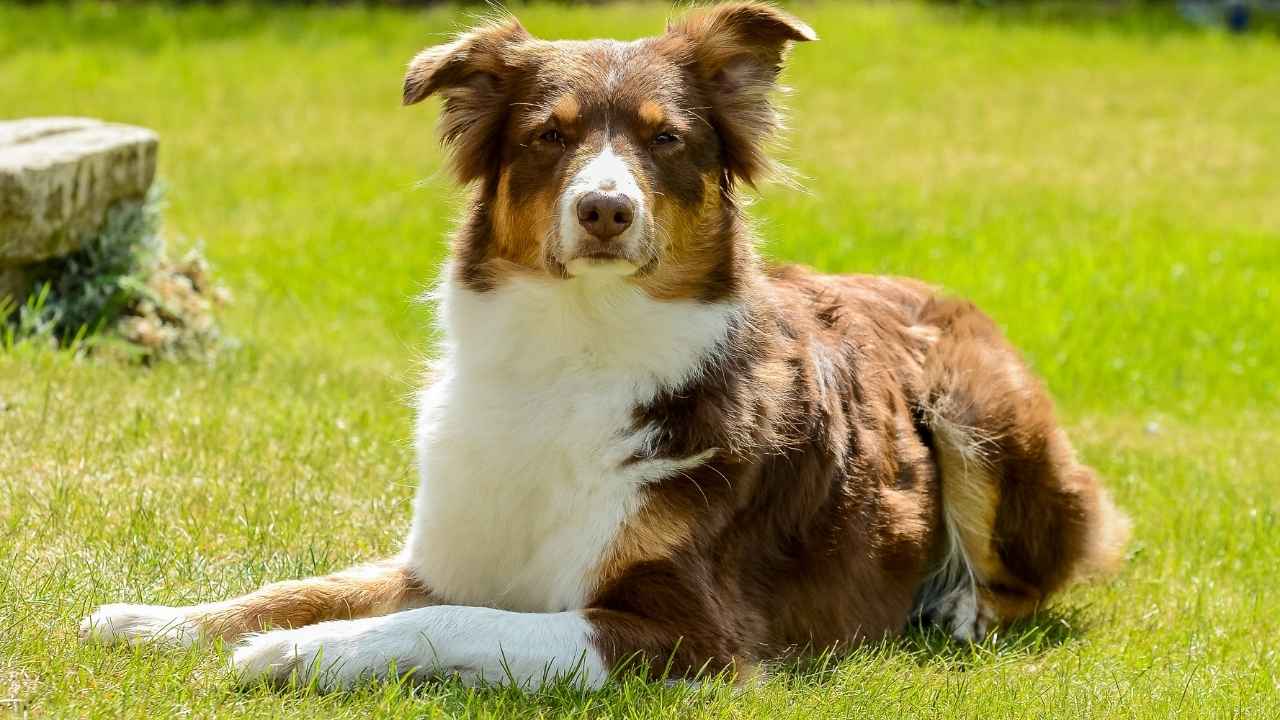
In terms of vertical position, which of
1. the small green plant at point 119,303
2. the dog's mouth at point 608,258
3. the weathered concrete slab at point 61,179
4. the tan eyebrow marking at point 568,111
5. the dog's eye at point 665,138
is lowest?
the small green plant at point 119,303

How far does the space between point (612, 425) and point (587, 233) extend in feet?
1.85

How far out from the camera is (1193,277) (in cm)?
1134

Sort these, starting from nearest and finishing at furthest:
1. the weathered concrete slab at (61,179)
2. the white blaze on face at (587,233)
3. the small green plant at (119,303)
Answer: the white blaze on face at (587,233) → the weathered concrete slab at (61,179) → the small green plant at (119,303)

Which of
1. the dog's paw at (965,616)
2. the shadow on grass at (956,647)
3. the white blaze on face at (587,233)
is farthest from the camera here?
the dog's paw at (965,616)

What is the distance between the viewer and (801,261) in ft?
37.0

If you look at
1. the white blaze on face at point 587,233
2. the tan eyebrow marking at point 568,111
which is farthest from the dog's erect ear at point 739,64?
the white blaze on face at point 587,233

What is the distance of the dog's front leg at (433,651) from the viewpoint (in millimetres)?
4141

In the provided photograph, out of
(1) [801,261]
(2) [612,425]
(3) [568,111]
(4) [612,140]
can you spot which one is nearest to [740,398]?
(2) [612,425]

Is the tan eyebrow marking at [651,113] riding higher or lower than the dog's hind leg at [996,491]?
higher

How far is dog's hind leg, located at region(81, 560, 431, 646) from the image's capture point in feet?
14.4

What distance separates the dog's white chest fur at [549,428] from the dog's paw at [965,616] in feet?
4.51

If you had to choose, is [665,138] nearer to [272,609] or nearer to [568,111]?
[568,111]

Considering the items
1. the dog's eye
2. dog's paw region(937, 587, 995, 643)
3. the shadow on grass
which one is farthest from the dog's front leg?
dog's paw region(937, 587, 995, 643)

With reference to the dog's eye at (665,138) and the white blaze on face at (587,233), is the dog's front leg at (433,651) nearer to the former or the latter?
Answer: the white blaze on face at (587,233)
